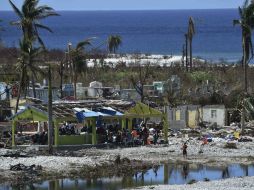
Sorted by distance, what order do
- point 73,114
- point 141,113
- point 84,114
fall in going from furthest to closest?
point 141,113, point 84,114, point 73,114

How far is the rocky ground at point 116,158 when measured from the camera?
4519cm

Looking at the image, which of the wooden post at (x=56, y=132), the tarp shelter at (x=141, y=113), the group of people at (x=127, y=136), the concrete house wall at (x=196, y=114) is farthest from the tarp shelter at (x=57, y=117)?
the concrete house wall at (x=196, y=114)

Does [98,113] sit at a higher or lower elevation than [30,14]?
lower

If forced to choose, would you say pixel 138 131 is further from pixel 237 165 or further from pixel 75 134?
pixel 237 165

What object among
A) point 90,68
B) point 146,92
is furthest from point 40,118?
point 90,68

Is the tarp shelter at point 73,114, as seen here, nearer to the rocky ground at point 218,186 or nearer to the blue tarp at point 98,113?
the blue tarp at point 98,113

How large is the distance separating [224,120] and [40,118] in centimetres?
1900

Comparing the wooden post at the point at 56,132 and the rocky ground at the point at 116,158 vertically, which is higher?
the wooden post at the point at 56,132

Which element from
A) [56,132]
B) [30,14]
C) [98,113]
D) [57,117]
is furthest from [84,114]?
[30,14]

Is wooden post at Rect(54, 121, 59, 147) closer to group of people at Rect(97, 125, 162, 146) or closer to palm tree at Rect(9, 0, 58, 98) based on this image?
group of people at Rect(97, 125, 162, 146)

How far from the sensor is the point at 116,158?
4834cm

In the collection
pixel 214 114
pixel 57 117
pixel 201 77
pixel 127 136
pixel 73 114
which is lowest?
pixel 127 136

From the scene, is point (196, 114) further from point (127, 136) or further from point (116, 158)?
point (116, 158)

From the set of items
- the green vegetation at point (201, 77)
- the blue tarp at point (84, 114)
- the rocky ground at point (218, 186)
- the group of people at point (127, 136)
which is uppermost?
the green vegetation at point (201, 77)
